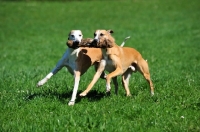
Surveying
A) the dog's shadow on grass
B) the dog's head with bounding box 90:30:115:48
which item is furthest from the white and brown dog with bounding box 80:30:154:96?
the dog's shadow on grass

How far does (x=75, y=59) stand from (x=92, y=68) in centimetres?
570

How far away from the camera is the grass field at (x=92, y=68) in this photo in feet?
22.5

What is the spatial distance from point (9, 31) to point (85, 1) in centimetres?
1539

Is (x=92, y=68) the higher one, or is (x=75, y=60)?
(x=75, y=60)

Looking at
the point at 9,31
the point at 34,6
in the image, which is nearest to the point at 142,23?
the point at 9,31

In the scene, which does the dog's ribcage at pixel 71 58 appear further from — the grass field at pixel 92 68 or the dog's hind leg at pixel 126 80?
the dog's hind leg at pixel 126 80

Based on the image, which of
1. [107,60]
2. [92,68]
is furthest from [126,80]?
[92,68]

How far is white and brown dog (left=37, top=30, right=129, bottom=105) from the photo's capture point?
8.51 metres

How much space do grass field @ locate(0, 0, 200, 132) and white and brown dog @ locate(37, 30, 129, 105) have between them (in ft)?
1.29

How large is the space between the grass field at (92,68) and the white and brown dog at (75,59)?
394mm

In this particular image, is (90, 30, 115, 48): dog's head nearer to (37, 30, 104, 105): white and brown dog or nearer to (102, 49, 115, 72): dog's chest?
(102, 49, 115, 72): dog's chest

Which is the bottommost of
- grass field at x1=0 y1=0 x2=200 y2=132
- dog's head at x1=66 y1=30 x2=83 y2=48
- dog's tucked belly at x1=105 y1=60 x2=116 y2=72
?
grass field at x1=0 y1=0 x2=200 y2=132

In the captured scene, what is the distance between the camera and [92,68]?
14.4 metres

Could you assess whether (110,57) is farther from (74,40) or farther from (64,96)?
(64,96)
